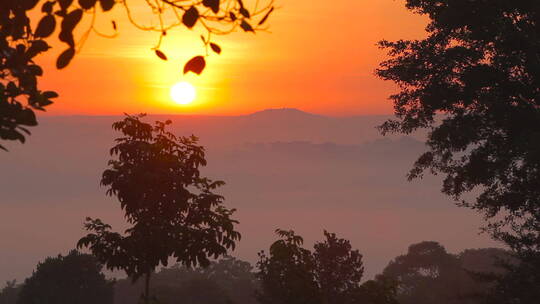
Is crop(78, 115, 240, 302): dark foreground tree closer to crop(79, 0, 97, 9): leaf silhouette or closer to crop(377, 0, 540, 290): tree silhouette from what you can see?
crop(377, 0, 540, 290): tree silhouette

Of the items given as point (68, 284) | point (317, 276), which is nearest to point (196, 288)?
point (68, 284)

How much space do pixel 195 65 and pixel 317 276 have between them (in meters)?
17.4

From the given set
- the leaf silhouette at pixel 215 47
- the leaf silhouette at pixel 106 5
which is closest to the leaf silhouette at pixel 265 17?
the leaf silhouette at pixel 215 47

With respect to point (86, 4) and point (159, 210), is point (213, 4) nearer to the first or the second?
point (86, 4)

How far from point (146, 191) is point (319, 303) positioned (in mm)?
5471

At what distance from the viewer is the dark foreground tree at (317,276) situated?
23.7m

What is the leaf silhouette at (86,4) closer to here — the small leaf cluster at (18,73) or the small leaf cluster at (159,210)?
the small leaf cluster at (18,73)

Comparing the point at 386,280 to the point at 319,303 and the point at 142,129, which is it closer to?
the point at 319,303

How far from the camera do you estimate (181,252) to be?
891 inches

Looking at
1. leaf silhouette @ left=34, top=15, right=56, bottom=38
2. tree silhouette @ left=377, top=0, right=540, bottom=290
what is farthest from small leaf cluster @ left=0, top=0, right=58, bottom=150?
tree silhouette @ left=377, top=0, right=540, bottom=290

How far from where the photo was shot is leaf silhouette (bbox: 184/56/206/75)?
7805 mm

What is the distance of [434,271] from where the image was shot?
10350 cm

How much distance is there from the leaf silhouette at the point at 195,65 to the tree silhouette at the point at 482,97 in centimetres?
1857

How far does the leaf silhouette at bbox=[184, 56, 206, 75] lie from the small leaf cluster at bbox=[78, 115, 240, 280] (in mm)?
14966
